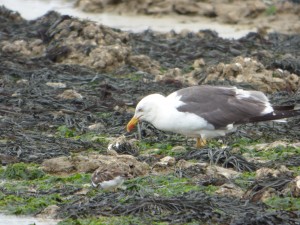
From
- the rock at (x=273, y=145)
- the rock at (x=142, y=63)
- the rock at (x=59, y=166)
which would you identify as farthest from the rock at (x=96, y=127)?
the rock at (x=142, y=63)

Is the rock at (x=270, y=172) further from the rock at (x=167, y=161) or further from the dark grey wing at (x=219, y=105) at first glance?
the dark grey wing at (x=219, y=105)

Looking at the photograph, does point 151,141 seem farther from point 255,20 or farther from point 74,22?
point 255,20

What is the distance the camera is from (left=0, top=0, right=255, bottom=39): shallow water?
768 inches

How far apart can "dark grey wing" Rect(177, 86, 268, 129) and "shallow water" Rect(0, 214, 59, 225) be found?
2708 mm

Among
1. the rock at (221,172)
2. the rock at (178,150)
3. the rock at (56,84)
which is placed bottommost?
the rock at (56,84)

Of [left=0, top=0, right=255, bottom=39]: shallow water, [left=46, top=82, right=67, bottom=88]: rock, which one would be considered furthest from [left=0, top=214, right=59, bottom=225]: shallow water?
[left=0, top=0, right=255, bottom=39]: shallow water

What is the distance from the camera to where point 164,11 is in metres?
20.7

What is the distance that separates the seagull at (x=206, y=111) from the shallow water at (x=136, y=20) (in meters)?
8.58

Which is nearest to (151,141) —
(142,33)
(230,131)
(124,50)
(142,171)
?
(230,131)

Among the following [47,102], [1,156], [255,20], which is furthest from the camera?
[255,20]

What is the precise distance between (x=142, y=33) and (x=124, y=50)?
3277 mm

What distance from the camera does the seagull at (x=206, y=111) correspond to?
32.7 ft

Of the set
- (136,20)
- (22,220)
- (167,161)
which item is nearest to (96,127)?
(167,161)

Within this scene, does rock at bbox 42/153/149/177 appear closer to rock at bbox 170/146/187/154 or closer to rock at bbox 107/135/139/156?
rock at bbox 107/135/139/156
